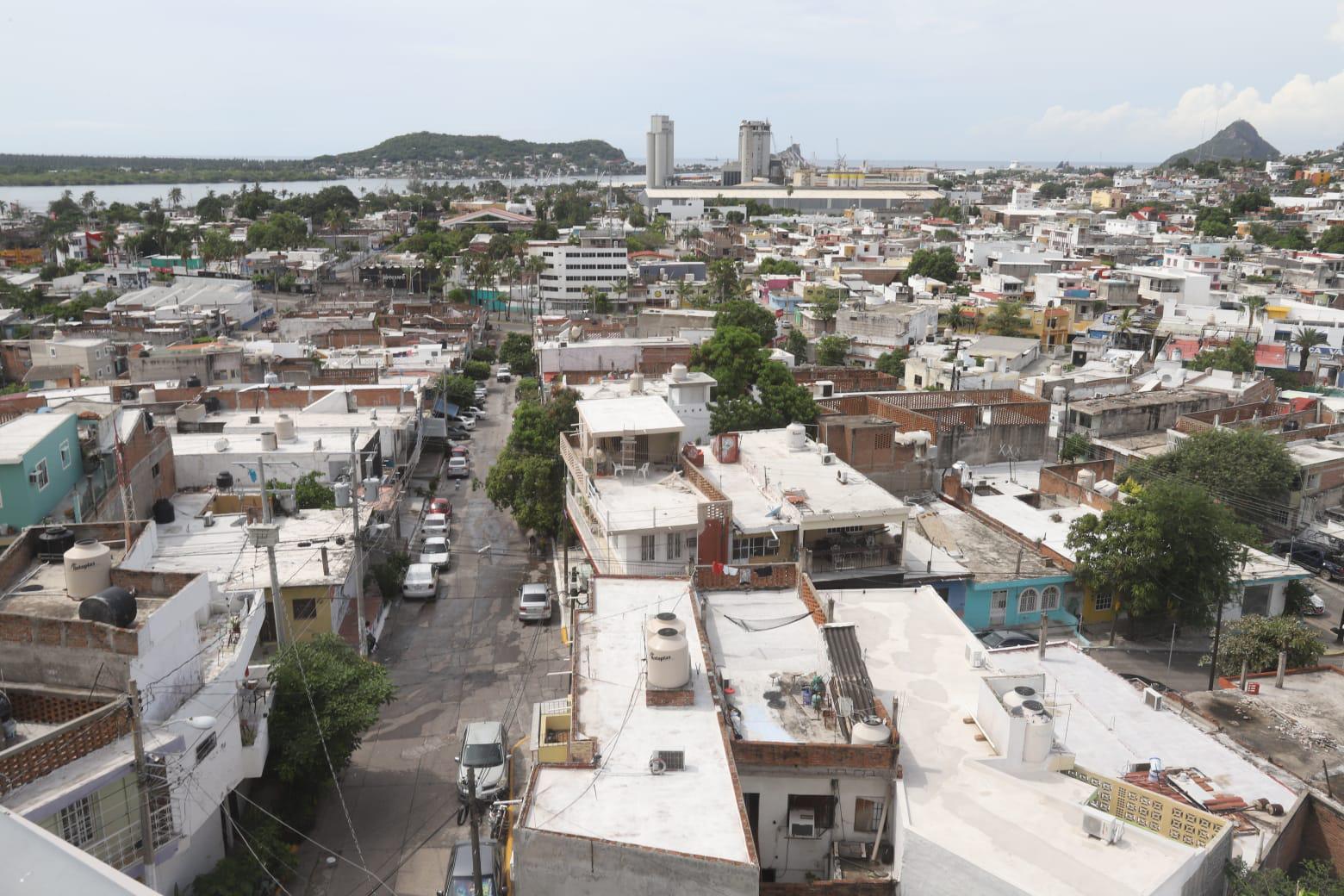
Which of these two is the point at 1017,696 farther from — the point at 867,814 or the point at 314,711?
the point at 314,711

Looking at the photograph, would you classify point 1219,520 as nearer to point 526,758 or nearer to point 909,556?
point 909,556

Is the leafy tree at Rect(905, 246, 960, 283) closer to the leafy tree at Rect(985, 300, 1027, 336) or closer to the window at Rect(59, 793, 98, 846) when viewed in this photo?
the leafy tree at Rect(985, 300, 1027, 336)

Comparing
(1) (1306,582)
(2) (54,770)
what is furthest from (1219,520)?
(2) (54,770)

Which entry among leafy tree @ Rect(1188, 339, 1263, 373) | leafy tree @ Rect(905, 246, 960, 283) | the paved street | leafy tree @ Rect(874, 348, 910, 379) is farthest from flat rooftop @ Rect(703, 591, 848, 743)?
leafy tree @ Rect(905, 246, 960, 283)

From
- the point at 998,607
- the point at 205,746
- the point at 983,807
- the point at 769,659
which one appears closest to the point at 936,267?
the point at 998,607

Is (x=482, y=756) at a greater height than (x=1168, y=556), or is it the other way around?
(x=1168, y=556)

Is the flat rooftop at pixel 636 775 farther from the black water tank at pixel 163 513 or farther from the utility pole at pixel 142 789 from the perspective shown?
the black water tank at pixel 163 513

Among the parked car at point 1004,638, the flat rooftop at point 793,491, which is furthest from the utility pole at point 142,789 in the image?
the parked car at point 1004,638
